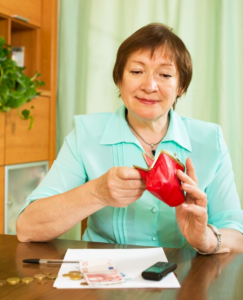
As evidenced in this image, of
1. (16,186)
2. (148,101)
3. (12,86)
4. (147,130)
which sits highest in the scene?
(12,86)

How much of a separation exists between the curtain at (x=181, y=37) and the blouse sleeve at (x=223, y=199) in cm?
101

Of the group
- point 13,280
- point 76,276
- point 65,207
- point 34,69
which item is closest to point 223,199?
point 65,207

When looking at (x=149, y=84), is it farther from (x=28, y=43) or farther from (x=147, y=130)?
(x=28, y=43)

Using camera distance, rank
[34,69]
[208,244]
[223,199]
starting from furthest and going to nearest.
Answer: [34,69]
[223,199]
[208,244]

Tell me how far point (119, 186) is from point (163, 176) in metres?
0.15

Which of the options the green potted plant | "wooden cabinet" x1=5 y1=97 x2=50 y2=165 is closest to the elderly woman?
the green potted plant

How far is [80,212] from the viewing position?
1.22m

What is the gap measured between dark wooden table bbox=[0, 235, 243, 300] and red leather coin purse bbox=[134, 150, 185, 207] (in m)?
0.18

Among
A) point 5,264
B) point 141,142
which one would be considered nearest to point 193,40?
point 141,142

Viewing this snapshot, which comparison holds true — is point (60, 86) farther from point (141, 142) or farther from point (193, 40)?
point (141, 142)

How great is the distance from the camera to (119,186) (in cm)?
111

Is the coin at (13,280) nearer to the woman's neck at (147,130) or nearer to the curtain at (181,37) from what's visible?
the woman's neck at (147,130)

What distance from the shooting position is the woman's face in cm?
142

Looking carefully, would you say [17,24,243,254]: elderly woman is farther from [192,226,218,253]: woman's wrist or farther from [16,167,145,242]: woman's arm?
[192,226,218,253]: woman's wrist
